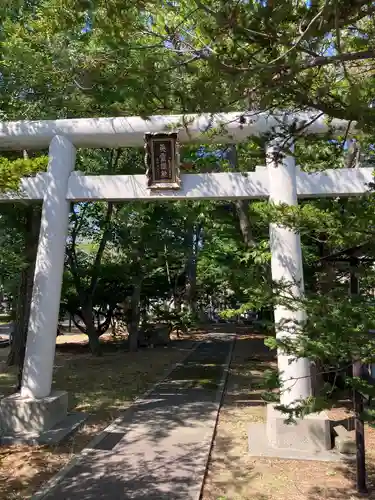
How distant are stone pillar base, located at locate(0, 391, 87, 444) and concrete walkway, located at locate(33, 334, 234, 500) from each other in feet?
2.23

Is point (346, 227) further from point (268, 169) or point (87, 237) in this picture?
point (87, 237)

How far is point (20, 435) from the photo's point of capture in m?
5.86

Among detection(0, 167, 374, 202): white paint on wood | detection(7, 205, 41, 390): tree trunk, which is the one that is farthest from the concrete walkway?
detection(7, 205, 41, 390): tree trunk

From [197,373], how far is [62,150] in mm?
6559

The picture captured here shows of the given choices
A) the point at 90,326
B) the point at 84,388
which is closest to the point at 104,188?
the point at 84,388

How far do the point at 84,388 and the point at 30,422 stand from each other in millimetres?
3222

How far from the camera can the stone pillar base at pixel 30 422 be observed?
581cm

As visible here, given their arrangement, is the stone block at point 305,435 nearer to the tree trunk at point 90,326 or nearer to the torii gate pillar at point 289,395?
the torii gate pillar at point 289,395

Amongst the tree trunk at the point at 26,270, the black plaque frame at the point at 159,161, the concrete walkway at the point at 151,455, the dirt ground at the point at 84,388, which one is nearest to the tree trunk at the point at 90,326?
the dirt ground at the point at 84,388

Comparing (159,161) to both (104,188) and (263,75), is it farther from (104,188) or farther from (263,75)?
(263,75)

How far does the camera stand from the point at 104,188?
6.56 m

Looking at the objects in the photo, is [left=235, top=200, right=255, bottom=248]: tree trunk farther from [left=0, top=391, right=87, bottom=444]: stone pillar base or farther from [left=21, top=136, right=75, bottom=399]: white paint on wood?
[left=0, top=391, right=87, bottom=444]: stone pillar base

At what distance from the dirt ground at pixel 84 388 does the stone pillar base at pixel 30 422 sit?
148mm

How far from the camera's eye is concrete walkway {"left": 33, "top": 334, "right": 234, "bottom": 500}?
4328 mm
